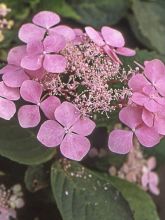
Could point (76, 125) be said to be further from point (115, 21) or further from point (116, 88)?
point (115, 21)

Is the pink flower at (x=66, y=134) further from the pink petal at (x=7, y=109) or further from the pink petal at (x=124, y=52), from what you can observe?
the pink petal at (x=124, y=52)

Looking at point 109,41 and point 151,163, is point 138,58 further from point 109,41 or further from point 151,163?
point 151,163

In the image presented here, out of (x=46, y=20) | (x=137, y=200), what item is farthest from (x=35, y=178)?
(x=46, y=20)

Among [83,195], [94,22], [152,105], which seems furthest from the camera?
[94,22]

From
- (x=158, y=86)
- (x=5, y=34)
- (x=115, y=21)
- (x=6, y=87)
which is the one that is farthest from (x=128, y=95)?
(x=115, y=21)

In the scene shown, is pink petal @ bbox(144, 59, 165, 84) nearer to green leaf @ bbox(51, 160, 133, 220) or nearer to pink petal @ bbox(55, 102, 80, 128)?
pink petal @ bbox(55, 102, 80, 128)

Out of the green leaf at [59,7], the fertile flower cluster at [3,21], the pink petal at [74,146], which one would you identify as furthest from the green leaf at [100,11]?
the pink petal at [74,146]
